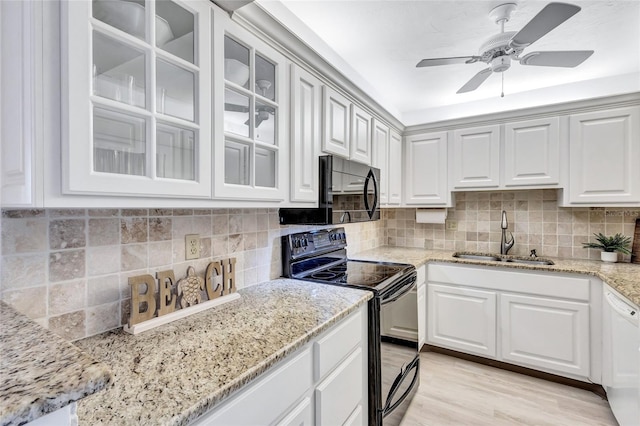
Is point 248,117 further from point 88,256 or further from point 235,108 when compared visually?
point 88,256

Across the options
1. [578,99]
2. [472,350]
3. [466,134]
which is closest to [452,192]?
[466,134]

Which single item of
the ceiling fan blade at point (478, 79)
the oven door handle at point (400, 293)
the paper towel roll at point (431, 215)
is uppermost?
the ceiling fan blade at point (478, 79)

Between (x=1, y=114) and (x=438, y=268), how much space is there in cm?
280

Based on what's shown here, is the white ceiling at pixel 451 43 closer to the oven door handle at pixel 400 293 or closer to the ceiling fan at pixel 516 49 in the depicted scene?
the ceiling fan at pixel 516 49

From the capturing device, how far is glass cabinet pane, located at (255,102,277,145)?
1366mm

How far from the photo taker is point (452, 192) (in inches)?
118

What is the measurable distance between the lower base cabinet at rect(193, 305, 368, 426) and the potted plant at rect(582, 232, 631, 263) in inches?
89.1

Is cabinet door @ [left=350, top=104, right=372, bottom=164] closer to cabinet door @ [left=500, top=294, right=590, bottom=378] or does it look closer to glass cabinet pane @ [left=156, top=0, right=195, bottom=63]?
glass cabinet pane @ [left=156, top=0, right=195, bottom=63]

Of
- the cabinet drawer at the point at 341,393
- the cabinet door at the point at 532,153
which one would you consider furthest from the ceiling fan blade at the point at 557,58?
the cabinet drawer at the point at 341,393

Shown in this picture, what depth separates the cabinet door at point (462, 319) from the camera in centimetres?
250

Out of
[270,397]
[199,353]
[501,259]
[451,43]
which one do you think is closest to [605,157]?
[501,259]

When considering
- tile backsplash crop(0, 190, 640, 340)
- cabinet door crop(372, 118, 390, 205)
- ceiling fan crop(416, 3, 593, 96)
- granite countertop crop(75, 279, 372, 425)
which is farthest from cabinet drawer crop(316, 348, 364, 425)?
ceiling fan crop(416, 3, 593, 96)

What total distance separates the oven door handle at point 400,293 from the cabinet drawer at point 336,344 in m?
0.22

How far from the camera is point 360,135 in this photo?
2.29 metres
